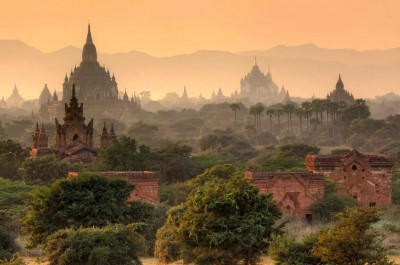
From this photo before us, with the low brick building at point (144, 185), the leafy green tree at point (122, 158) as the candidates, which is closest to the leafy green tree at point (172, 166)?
the leafy green tree at point (122, 158)

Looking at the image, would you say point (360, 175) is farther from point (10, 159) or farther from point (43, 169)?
point (10, 159)

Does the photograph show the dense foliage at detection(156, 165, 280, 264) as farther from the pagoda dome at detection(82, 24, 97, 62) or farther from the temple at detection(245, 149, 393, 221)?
the pagoda dome at detection(82, 24, 97, 62)

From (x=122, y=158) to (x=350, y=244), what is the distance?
102 feet

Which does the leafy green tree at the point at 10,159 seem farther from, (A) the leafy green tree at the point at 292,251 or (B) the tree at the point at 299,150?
(A) the leafy green tree at the point at 292,251

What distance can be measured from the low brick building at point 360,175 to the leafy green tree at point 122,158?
36.0 ft

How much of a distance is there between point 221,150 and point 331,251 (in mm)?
69737

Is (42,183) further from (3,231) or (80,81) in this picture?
(80,81)

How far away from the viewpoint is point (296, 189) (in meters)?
48.4

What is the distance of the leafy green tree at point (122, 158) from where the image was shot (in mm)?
56406

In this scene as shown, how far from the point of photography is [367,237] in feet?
90.7

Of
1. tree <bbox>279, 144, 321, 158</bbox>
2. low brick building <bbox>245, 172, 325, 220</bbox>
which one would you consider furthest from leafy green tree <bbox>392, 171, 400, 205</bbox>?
tree <bbox>279, 144, 321, 158</bbox>

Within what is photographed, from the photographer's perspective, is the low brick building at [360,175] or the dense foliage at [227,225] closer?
the dense foliage at [227,225]

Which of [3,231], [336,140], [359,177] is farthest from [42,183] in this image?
[336,140]

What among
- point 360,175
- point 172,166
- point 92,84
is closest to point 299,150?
point 172,166
